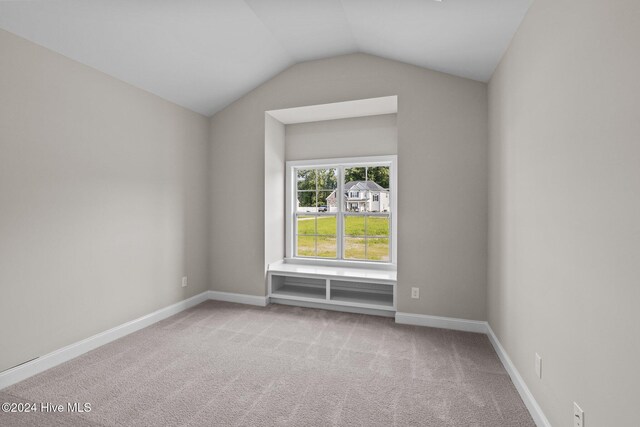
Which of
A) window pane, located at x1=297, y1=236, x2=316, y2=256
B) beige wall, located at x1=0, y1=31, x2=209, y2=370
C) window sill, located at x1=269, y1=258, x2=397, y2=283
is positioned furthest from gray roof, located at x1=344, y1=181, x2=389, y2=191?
beige wall, located at x1=0, y1=31, x2=209, y2=370

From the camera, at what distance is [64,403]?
1896mm

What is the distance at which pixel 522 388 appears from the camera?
1.94 m

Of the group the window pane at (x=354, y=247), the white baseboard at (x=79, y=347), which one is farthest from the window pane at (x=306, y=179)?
the white baseboard at (x=79, y=347)

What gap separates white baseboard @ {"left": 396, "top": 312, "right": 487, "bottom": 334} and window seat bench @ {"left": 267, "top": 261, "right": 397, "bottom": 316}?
17 cm

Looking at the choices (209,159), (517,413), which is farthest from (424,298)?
(209,159)

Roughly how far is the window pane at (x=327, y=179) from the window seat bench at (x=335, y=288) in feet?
Result: 3.73

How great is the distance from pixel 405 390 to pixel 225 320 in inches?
81.5

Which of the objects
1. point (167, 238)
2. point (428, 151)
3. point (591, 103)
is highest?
point (428, 151)

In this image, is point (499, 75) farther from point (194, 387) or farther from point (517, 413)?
point (194, 387)

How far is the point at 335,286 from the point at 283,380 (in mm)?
1952

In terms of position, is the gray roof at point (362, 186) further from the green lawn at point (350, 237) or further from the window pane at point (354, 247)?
the window pane at point (354, 247)

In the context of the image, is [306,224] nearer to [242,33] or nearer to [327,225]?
[327,225]

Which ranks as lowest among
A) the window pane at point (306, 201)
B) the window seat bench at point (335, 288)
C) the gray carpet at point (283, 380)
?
the gray carpet at point (283, 380)

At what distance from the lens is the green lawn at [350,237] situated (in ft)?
13.0
